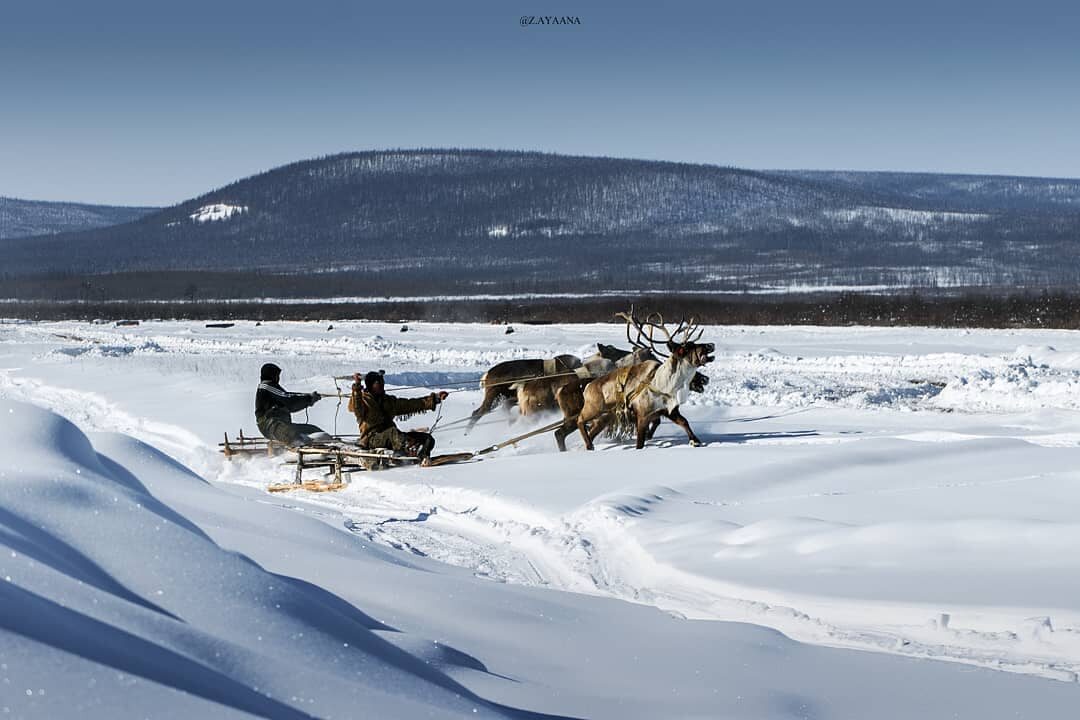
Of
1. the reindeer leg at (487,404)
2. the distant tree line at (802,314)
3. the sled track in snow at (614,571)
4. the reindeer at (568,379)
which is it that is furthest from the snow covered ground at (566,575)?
the distant tree line at (802,314)

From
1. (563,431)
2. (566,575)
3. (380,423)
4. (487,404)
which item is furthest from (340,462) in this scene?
(566,575)

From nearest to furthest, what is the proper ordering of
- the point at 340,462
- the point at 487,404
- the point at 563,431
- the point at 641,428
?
the point at 340,462 → the point at 641,428 → the point at 563,431 → the point at 487,404

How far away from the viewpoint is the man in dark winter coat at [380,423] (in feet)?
39.0

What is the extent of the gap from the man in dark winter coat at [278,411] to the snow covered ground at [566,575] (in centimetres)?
47

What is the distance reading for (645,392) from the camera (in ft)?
40.5

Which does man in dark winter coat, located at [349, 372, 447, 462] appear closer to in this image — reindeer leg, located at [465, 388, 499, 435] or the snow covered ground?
the snow covered ground

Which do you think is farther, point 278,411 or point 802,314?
point 802,314

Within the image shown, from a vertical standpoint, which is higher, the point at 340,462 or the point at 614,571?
the point at 340,462

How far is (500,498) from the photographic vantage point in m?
9.85

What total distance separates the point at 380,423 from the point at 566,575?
4.97 m

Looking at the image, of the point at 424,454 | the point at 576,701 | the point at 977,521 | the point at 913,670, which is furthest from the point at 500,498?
the point at 576,701

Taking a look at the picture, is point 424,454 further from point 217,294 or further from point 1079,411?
point 217,294

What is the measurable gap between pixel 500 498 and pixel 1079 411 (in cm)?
936

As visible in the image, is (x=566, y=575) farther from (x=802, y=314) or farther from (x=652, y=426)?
(x=802, y=314)
